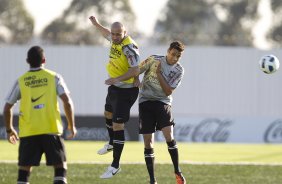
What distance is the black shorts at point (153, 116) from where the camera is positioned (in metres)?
13.4

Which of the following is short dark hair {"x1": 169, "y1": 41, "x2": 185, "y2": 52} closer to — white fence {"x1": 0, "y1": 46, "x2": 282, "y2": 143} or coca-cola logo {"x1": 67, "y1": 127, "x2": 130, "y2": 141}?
coca-cola logo {"x1": 67, "y1": 127, "x2": 130, "y2": 141}

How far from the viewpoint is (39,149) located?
34.1 ft

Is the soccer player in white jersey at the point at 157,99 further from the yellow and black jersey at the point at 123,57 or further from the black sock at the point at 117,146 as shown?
the black sock at the point at 117,146

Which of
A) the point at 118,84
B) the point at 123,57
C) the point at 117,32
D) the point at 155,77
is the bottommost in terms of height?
the point at 118,84

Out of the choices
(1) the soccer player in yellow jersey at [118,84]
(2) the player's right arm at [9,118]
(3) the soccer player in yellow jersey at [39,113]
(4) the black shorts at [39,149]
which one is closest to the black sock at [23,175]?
(3) the soccer player in yellow jersey at [39,113]

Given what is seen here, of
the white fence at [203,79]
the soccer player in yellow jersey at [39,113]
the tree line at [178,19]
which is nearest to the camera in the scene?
the soccer player in yellow jersey at [39,113]

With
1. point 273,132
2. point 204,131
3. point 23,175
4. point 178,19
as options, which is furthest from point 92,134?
point 178,19

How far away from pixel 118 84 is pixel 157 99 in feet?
2.47

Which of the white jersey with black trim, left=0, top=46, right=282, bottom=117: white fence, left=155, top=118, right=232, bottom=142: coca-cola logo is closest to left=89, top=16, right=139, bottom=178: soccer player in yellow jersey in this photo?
the white jersey with black trim

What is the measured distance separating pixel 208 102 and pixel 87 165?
19660 millimetres

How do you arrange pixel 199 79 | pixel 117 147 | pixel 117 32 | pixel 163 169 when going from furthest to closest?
1. pixel 199 79
2. pixel 163 169
3. pixel 117 147
4. pixel 117 32

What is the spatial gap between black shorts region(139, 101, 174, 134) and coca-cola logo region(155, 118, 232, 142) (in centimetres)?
1723

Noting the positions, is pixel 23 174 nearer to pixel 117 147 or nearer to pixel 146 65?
pixel 117 147

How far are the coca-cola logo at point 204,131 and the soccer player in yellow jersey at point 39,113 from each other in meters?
20.4
